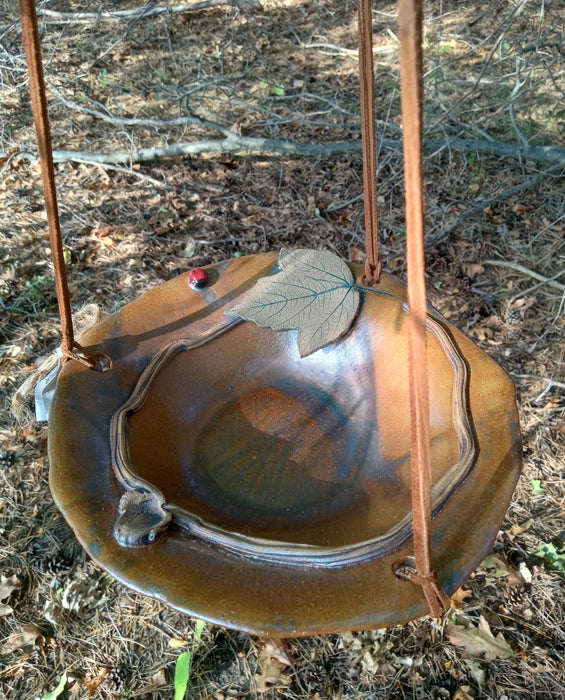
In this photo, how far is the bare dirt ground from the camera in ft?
5.84

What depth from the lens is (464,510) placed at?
0.99 m

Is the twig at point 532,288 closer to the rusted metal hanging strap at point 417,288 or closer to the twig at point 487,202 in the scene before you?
the twig at point 487,202

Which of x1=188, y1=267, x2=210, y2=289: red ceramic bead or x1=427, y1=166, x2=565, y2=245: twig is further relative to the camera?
x1=427, y1=166, x2=565, y2=245: twig

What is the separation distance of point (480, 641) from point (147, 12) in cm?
388

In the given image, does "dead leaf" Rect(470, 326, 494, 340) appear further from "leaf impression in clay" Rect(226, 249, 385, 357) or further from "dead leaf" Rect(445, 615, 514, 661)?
"leaf impression in clay" Rect(226, 249, 385, 357)

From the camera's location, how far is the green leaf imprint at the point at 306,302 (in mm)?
1336

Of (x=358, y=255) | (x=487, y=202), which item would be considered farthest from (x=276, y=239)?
(x=487, y=202)

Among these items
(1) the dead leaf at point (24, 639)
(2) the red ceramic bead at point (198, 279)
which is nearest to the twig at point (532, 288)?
(2) the red ceramic bead at point (198, 279)

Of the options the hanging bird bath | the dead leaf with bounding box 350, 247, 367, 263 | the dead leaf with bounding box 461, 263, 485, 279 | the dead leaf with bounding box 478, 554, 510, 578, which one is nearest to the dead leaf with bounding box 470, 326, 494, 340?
the dead leaf with bounding box 461, 263, 485, 279

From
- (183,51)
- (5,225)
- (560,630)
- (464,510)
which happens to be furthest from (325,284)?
(183,51)

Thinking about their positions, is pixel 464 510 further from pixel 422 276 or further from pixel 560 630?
pixel 560 630

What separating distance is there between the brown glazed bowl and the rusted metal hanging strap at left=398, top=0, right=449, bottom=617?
0.10m

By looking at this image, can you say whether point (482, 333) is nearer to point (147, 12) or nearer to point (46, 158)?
point (46, 158)

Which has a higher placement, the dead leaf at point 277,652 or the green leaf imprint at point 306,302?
the green leaf imprint at point 306,302
